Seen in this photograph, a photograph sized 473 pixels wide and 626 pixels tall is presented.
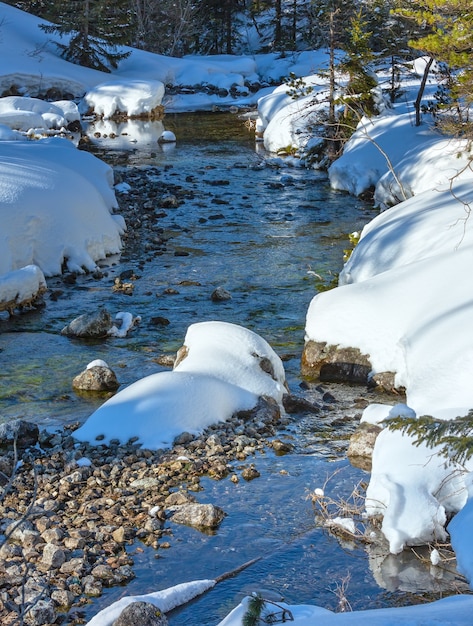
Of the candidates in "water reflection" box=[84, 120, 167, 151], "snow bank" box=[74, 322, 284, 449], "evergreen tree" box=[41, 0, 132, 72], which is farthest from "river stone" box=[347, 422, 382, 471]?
"evergreen tree" box=[41, 0, 132, 72]

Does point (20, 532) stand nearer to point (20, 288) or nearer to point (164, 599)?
point (164, 599)

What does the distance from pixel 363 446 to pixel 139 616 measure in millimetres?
3145

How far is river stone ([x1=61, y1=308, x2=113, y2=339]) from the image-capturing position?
11.0 meters

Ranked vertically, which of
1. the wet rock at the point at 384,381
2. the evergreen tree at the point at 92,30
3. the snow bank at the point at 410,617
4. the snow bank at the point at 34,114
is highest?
the evergreen tree at the point at 92,30

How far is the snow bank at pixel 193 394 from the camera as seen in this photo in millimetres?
8141

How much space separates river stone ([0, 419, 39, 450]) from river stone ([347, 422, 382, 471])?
2907 millimetres

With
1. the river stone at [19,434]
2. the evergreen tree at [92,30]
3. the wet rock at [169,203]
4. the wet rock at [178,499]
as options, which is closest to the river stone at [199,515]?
the wet rock at [178,499]

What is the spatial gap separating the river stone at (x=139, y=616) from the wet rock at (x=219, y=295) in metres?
7.53

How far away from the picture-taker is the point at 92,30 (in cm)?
3950

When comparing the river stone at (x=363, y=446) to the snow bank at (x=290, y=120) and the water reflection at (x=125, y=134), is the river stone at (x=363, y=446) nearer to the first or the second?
the snow bank at (x=290, y=120)

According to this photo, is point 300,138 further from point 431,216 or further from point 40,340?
point 40,340

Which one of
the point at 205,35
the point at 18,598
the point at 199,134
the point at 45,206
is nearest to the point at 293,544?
the point at 18,598

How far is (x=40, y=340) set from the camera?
1104cm

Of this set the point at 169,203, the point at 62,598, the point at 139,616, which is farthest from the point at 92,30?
the point at 139,616
